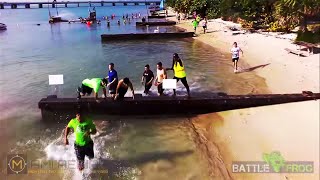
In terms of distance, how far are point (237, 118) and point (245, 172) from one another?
358 cm

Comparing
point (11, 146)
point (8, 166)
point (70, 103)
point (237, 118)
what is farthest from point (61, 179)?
point (237, 118)

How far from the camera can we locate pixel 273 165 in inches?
317

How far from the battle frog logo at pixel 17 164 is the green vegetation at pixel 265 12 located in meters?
21.8

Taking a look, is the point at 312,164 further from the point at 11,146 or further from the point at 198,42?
the point at 198,42

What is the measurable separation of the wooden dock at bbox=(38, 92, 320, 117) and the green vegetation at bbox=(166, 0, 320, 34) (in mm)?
14855

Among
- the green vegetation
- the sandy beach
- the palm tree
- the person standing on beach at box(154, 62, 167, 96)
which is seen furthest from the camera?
the green vegetation

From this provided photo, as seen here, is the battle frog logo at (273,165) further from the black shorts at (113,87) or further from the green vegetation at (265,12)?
the green vegetation at (265,12)

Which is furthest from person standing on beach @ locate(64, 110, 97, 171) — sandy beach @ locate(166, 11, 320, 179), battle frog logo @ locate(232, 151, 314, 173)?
battle frog logo @ locate(232, 151, 314, 173)

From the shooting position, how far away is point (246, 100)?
484 inches

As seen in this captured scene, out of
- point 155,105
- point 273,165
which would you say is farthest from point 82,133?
point 155,105

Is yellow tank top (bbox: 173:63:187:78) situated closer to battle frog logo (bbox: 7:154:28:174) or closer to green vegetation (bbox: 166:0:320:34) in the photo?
battle frog logo (bbox: 7:154:28:174)

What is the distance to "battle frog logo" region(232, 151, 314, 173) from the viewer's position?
24.8ft

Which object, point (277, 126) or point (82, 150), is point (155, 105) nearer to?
point (277, 126)

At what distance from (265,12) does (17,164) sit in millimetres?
30899
